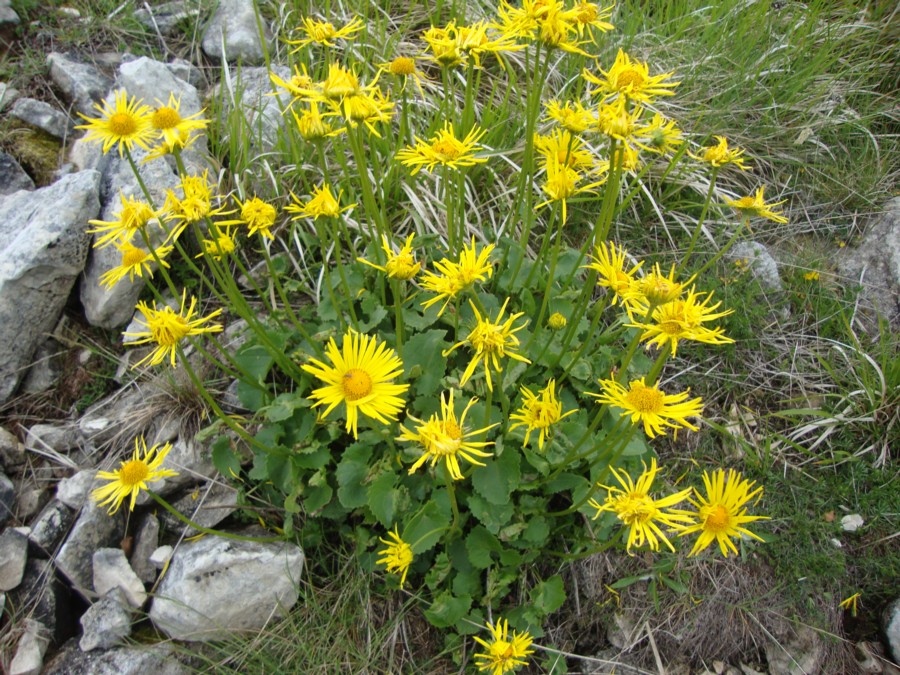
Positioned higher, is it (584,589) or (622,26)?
(622,26)

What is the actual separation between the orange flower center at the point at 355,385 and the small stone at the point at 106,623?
136cm

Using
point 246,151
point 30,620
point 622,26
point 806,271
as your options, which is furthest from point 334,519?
Answer: point 622,26

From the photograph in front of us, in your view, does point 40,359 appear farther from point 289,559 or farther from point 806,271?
point 806,271

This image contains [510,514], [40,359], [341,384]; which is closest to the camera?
[341,384]

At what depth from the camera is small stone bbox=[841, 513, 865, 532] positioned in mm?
2554

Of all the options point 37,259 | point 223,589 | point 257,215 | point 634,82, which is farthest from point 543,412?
point 37,259

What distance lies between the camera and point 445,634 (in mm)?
2428

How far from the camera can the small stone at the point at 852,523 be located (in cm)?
255

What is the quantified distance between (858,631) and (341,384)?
2.23m

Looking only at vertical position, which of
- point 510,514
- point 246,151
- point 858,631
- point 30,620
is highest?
point 246,151

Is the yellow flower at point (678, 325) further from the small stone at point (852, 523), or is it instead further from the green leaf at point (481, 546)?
the small stone at point (852, 523)

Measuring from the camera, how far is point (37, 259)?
271 cm

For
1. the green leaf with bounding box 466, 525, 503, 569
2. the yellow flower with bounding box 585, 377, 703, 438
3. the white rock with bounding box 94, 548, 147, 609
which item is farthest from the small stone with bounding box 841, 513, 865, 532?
the white rock with bounding box 94, 548, 147, 609

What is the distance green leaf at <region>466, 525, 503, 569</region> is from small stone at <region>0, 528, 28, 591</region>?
170 centimetres
